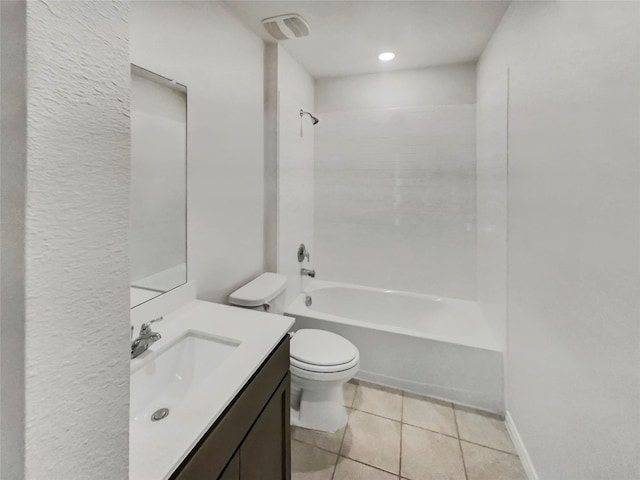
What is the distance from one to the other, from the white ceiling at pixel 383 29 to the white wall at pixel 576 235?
1.06 ft

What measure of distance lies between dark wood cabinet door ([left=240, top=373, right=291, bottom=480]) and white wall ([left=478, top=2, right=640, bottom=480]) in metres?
1.03

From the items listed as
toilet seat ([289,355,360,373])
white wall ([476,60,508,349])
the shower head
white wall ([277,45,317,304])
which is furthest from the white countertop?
the shower head

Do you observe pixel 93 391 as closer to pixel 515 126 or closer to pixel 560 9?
pixel 560 9

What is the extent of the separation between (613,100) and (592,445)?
1.08 meters

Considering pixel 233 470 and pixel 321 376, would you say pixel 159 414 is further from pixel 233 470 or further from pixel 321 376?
pixel 321 376

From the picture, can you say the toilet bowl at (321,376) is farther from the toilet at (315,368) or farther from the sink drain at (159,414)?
the sink drain at (159,414)

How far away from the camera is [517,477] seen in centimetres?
139

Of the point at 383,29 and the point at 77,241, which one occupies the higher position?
the point at 383,29

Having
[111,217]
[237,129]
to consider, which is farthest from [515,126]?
[111,217]

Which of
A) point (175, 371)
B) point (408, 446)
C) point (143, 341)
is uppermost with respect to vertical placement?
point (143, 341)

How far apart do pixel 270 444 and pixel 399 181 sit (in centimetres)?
227

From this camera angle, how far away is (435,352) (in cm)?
193

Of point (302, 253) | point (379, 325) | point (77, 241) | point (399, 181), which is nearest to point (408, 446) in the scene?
point (379, 325)

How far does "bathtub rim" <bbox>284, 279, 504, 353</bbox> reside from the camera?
1.89 meters
